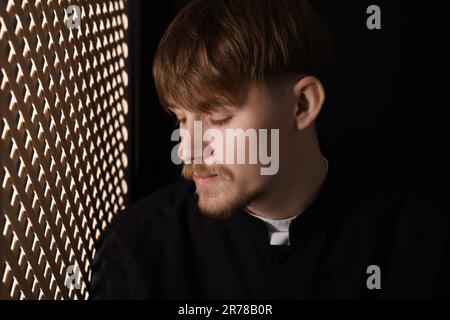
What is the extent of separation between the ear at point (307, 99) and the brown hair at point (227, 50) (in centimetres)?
4

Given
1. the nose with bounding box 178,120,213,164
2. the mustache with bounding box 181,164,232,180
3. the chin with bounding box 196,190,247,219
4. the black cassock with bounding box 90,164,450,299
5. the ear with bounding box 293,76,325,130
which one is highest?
the ear with bounding box 293,76,325,130

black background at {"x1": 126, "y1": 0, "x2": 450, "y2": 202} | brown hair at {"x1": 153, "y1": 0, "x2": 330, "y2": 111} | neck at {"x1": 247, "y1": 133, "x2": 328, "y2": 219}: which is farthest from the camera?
black background at {"x1": 126, "y1": 0, "x2": 450, "y2": 202}

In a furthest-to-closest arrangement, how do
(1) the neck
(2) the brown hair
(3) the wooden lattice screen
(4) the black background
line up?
1. (4) the black background
2. (1) the neck
3. (2) the brown hair
4. (3) the wooden lattice screen

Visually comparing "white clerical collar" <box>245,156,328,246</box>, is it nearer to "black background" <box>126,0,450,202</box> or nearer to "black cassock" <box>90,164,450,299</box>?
"black cassock" <box>90,164,450,299</box>

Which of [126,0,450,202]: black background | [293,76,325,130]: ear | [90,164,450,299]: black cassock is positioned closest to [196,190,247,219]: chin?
[90,164,450,299]: black cassock

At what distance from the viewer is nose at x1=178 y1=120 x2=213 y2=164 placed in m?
1.10

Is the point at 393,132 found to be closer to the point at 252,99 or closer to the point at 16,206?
the point at 252,99

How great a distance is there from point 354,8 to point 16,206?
1.19 metres

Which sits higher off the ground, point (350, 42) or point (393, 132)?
point (350, 42)

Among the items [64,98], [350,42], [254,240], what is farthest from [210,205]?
[350,42]

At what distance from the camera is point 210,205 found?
114cm

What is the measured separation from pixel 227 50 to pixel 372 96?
771 millimetres

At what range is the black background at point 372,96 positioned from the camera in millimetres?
1619
